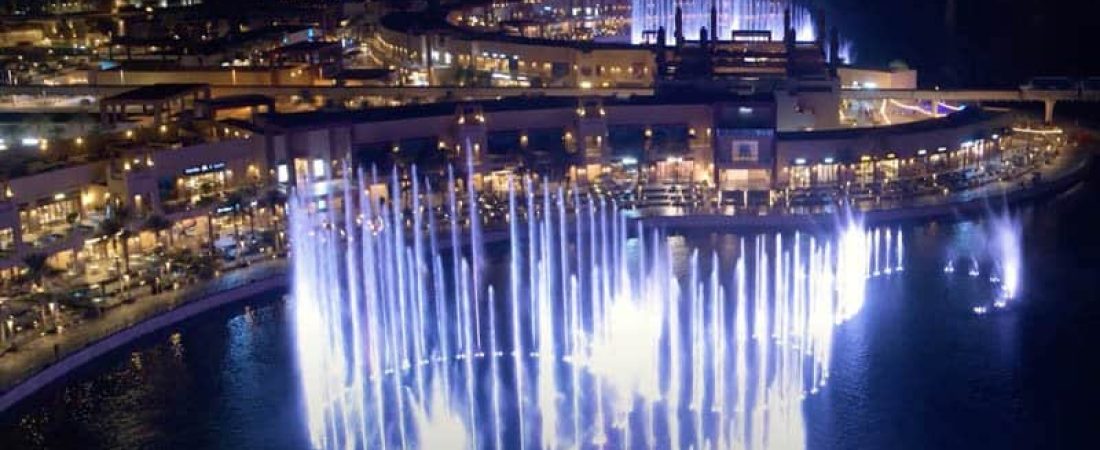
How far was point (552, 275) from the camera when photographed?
24719 mm

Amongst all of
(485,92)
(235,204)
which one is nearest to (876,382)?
(235,204)

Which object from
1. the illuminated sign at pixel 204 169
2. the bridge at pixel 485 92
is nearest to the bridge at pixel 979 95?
the bridge at pixel 485 92

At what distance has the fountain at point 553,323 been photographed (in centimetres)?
1795

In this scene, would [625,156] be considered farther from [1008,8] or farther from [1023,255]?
[1008,8]

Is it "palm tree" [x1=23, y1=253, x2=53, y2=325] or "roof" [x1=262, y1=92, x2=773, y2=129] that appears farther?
"roof" [x1=262, y1=92, x2=773, y2=129]

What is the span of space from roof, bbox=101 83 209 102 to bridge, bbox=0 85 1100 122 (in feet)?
16.4

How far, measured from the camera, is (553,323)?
2195cm

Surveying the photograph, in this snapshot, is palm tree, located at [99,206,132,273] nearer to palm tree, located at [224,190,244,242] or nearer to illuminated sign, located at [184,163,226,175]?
illuminated sign, located at [184,163,226,175]

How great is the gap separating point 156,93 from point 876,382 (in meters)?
19.6

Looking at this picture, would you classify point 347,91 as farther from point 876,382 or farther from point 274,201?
point 876,382

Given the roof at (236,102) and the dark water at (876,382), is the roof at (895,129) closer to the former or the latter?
the dark water at (876,382)

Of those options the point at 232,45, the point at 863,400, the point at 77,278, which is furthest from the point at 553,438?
the point at 232,45

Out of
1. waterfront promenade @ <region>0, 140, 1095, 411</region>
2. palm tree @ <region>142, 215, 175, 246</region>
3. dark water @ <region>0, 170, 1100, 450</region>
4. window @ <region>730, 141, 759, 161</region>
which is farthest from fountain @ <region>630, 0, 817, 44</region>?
dark water @ <region>0, 170, 1100, 450</region>

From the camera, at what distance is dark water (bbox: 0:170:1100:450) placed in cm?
1723
